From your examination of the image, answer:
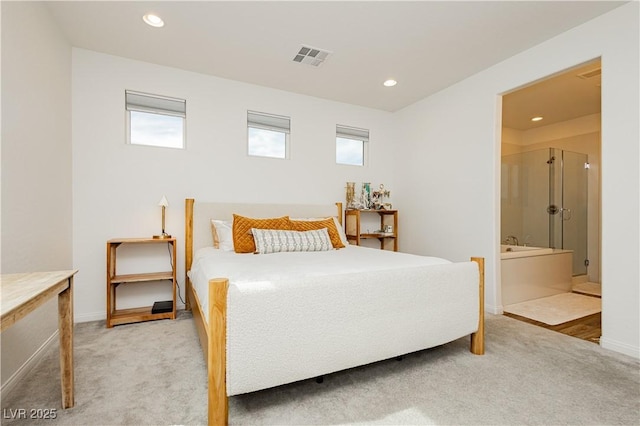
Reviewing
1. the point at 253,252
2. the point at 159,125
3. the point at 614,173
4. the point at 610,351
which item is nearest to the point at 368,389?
the point at 253,252

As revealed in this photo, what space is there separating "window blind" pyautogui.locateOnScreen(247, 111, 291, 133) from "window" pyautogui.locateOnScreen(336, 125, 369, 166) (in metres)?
0.79

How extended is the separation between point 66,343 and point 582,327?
150 inches

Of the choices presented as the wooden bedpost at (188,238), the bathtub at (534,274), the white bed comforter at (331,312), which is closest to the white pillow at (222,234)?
the wooden bedpost at (188,238)

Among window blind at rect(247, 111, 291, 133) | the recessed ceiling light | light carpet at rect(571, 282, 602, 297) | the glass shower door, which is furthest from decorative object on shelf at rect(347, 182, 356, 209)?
light carpet at rect(571, 282, 602, 297)

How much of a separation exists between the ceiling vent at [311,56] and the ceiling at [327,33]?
6 cm

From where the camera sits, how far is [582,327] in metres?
2.68

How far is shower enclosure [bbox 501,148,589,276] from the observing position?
4.58 meters

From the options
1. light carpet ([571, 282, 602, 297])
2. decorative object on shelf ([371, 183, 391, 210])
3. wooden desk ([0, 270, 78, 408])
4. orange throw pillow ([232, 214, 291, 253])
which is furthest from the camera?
decorative object on shelf ([371, 183, 391, 210])

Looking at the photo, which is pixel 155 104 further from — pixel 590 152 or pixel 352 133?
pixel 590 152

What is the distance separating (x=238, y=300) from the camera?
4.44ft

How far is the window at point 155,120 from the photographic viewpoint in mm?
3092

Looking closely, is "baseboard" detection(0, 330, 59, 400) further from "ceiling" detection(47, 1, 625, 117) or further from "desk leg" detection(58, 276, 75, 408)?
"ceiling" detection(47, 1, 625, 117)

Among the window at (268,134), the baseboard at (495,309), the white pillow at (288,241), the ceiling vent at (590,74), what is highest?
the ceiling vent at (590,74)

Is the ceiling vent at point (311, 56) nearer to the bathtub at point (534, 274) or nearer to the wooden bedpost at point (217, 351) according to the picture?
the wooden bedpost at point (217, 351)
